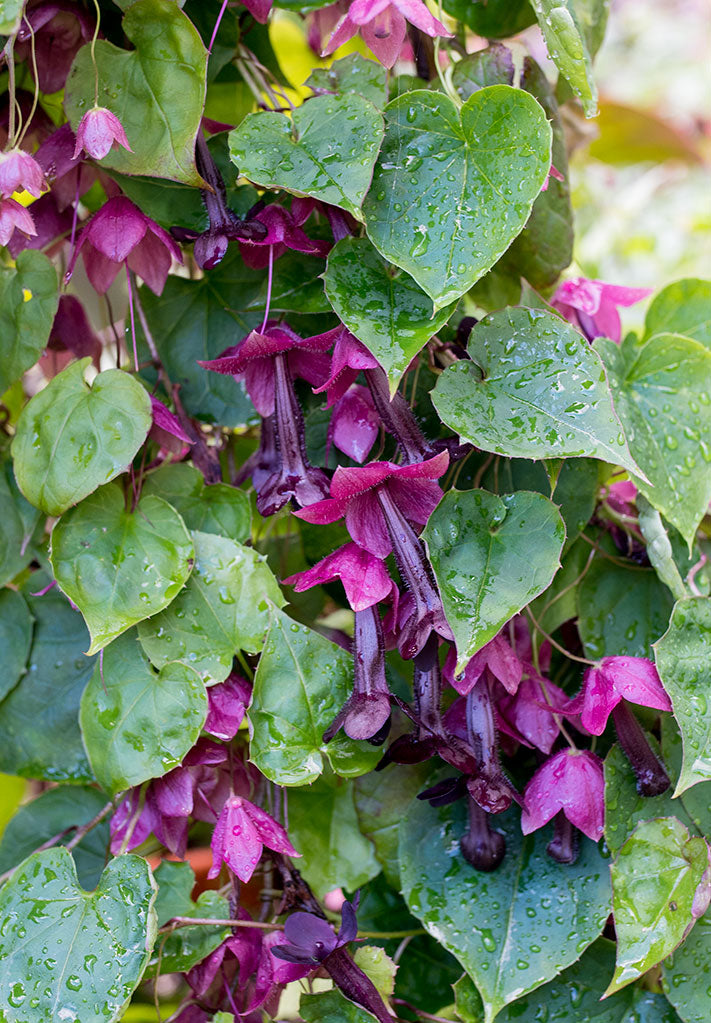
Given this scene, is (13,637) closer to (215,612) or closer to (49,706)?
(49,706)

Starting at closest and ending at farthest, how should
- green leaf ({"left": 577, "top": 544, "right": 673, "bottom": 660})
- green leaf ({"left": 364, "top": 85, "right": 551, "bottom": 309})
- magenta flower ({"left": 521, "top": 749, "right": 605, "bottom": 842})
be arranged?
green leaf ({"left": 364, "top": 85, "right": 551, "bottom": 309})
magenta flower ({"left": 521, "top": 749, "right": 605, "bottom": 842})
green leaf ({"left": 577, "top": 544, "right": 673, "bottom": 660})

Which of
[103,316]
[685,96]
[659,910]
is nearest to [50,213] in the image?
[103,316]

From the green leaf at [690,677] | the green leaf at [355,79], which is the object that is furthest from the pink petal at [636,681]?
the green leaf at [355,79]

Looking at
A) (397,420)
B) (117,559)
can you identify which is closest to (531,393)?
(397,420)

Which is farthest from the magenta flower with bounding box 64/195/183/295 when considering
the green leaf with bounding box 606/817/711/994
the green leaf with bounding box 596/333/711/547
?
the green leaf with bounding box 606/817/711/994

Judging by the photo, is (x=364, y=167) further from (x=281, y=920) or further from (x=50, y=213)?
(x=281, y=920)

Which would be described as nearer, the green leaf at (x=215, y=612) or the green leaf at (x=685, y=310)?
the green leaf at (x=215, y=612)

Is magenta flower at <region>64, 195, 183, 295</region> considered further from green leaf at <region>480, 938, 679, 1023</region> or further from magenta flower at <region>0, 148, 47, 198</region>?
green leaf at <region>480, 938, 679, 1023</region>

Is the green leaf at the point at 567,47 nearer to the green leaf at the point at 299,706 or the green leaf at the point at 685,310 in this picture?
the green leaf at the point at 685,310
